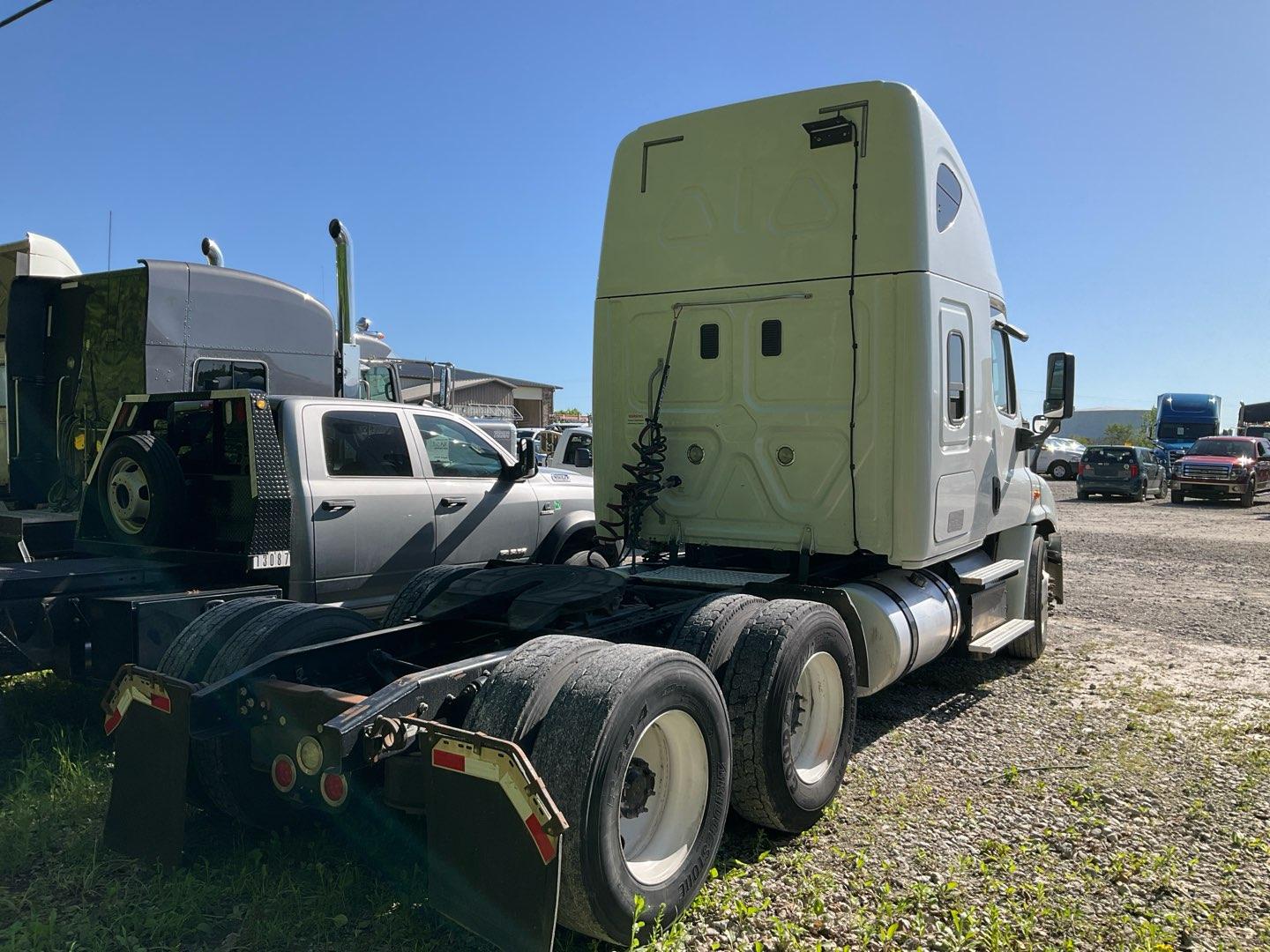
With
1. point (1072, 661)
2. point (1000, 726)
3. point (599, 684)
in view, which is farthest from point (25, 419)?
point (1072, 661)

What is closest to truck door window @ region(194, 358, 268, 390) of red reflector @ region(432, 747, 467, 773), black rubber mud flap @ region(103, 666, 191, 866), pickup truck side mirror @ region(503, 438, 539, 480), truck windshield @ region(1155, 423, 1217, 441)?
pickup truck side mirror @ region(503, 438, 539, 480)

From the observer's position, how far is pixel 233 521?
5840 mm

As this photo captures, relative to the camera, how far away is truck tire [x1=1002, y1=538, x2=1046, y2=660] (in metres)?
7.39

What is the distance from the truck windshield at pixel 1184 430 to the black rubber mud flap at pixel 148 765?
39362mm

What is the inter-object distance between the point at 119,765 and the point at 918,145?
15.4 ft

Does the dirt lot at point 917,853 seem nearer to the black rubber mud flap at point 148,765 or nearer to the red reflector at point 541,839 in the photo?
the black rubber mud flap at point 148,765

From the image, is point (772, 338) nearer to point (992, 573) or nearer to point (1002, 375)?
point (1002, 375)

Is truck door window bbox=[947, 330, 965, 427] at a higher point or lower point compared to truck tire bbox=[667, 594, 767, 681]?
higher

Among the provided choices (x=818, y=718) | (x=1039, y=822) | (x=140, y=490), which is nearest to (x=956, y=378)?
(x=818, y=718)

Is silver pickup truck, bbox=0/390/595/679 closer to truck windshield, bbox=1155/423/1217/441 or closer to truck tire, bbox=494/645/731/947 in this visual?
truck tire, bbox=494/645/731/947

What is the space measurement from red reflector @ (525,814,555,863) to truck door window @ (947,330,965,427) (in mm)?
3757

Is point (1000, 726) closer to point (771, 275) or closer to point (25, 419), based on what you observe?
point (771, 275)

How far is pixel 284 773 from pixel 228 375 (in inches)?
264

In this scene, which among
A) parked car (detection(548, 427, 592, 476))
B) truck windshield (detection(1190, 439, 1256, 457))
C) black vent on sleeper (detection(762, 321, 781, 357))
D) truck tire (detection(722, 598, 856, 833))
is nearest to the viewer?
truck tire (detection(722, 598, 856, 833))
